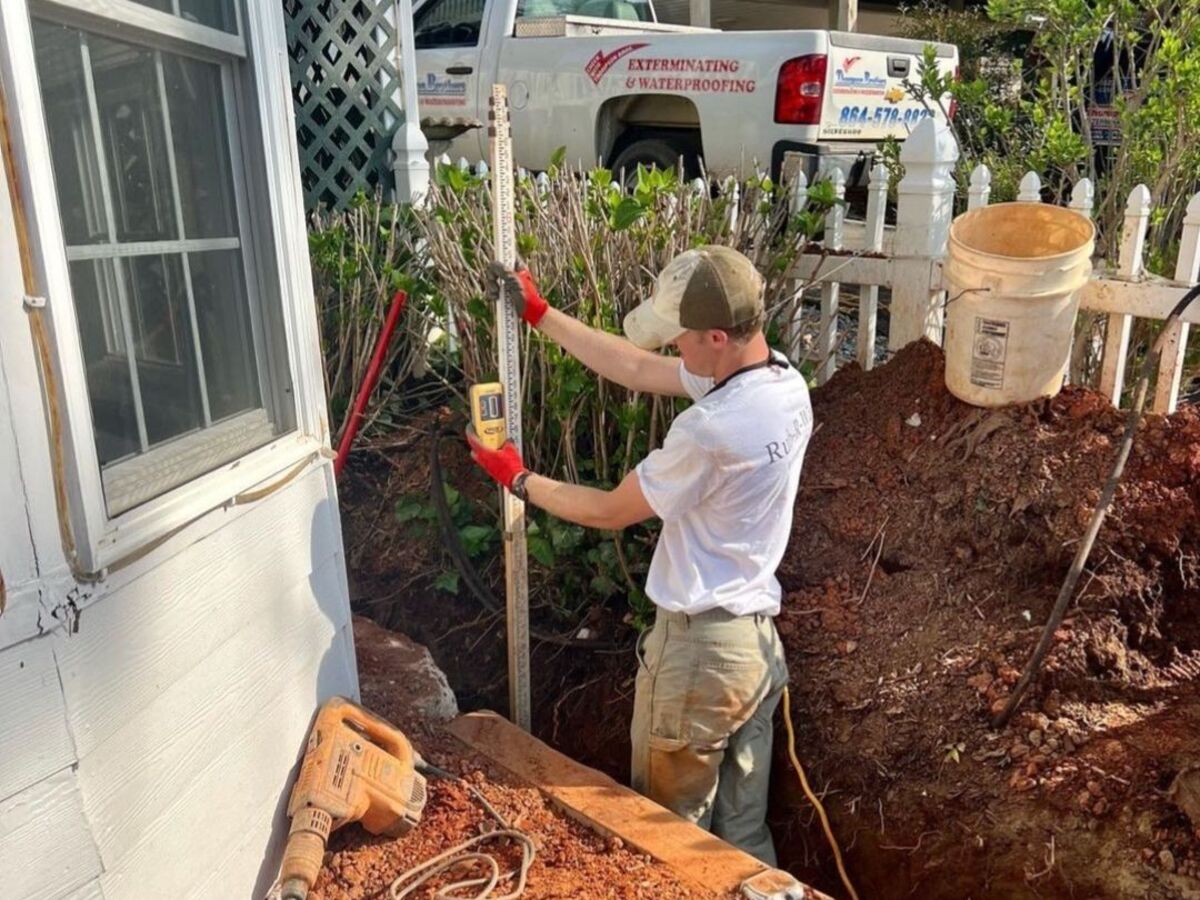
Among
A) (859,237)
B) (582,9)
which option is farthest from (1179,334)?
(582,9)

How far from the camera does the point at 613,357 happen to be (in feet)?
10.2

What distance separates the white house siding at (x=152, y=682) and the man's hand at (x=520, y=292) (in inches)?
27.2

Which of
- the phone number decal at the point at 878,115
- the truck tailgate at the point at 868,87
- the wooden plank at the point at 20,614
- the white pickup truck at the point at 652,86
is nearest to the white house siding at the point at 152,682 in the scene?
the wooden plank at the point at 20,614

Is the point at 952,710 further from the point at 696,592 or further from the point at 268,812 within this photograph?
the point at 268,812

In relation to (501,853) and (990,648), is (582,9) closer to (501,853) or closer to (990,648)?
(990,648)

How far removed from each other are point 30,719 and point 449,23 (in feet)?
27.6

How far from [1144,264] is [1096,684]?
2.18m

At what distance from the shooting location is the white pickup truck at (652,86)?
7199 mm

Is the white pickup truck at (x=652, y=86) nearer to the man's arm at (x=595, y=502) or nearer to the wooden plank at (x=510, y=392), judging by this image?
the wooden plank at (x=510, y=392)

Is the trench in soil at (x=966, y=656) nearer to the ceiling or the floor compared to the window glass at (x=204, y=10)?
nearer to the floor

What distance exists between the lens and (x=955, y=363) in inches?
142

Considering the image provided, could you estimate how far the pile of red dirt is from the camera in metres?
2.67

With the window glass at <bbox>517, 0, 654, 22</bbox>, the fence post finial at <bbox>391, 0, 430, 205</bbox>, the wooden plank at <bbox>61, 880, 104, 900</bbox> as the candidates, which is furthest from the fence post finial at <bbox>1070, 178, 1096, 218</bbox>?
the window glass at <bbox>517, 0, 654, 22</bbox>

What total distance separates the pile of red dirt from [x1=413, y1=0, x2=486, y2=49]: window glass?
6298 millimetres
